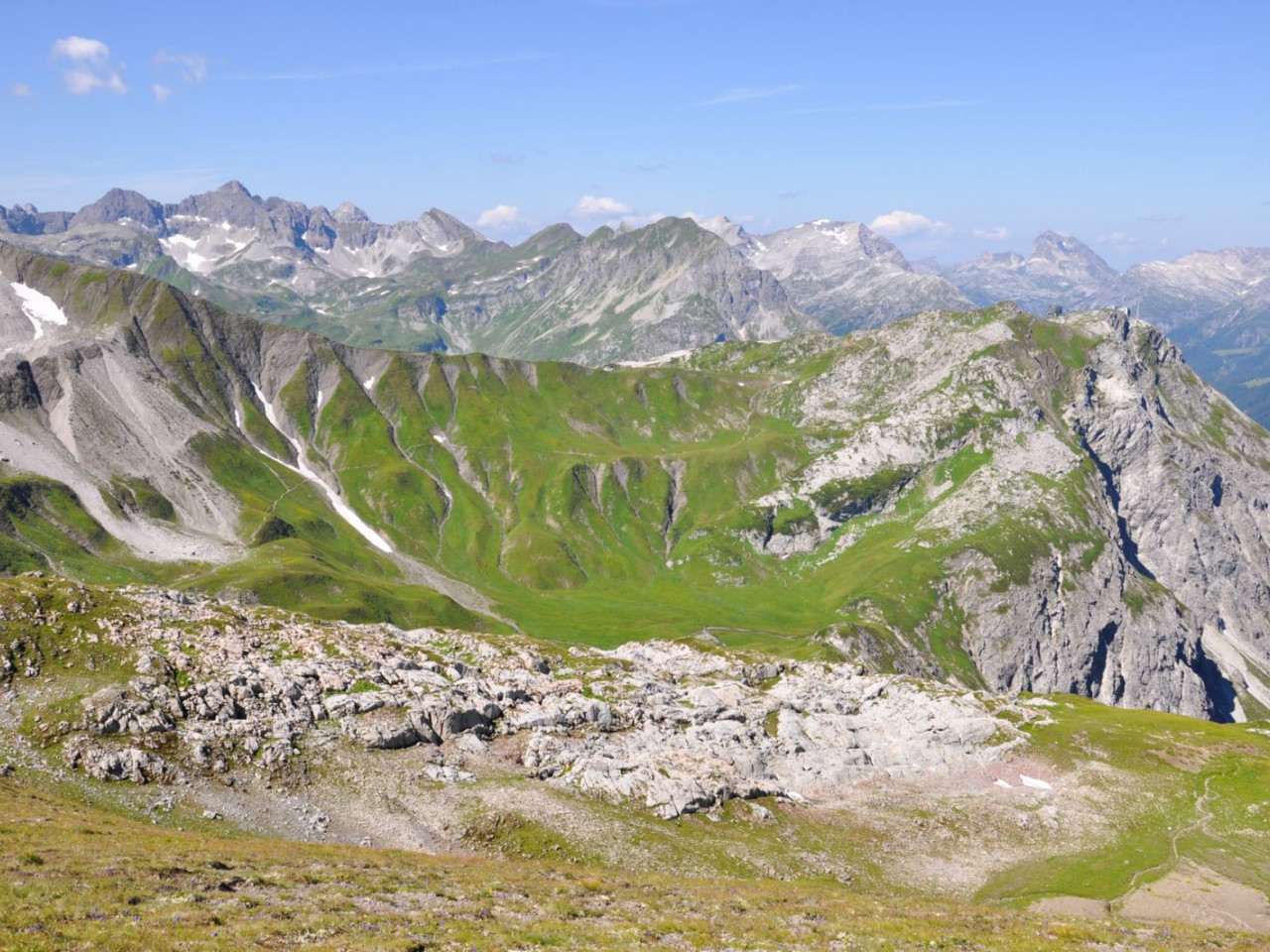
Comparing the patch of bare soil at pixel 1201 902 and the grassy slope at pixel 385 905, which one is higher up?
the grassy slope at pixel 385 905

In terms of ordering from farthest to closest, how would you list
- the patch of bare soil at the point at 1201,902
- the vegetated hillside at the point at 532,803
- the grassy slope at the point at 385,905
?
the patch of bare soil at the point at 1201,902 → the vegetated hillside at the point at 532,803 → the grassy slope at the point at 385,905

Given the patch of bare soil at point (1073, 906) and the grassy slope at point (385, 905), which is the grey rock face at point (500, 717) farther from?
the patch of bare soil at point (1073, 906)

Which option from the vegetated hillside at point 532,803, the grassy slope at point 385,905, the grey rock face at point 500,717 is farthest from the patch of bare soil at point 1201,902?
the grey rock face at point 500,717

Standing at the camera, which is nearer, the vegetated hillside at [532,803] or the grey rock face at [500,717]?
the vegetated hillside at [532,803]

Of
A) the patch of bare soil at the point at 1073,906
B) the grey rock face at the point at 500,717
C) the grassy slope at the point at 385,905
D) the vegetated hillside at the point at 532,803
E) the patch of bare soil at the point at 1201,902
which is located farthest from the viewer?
the grey rock face at the point at 500,717

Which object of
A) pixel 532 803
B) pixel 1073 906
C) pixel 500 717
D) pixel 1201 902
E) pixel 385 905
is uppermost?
pixel 385 905

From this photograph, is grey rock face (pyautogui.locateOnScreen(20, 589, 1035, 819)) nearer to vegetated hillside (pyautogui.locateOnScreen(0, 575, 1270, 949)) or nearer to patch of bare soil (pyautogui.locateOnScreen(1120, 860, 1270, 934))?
vegetated hillside (pyautogui.locateOnScreen(0, 575, 1270, 949))

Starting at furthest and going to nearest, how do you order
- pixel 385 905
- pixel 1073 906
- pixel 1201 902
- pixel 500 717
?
pixel 500 717, pixel 1201 902, pixel 1073 906, pixel 385 905

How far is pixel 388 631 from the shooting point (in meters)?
118

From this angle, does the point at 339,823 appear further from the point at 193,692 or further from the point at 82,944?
the point at 82,944

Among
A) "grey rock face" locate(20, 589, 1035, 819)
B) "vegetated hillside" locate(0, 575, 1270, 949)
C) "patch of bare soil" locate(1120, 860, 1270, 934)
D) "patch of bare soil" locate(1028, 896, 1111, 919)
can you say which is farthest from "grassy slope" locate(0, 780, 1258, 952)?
"patch of bare soil" locate(1120, 860, 1270, 934)

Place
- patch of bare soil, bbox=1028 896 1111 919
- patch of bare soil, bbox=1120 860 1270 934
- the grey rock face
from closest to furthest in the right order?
patch of bare soil, bbox=1028 896 1111 919
patch of bare soil, bbox=1120 860 1270 934
the grey rock face

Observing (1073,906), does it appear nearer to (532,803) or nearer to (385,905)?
(532,803)

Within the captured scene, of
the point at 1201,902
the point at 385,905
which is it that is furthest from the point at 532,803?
the point at 1201,902
